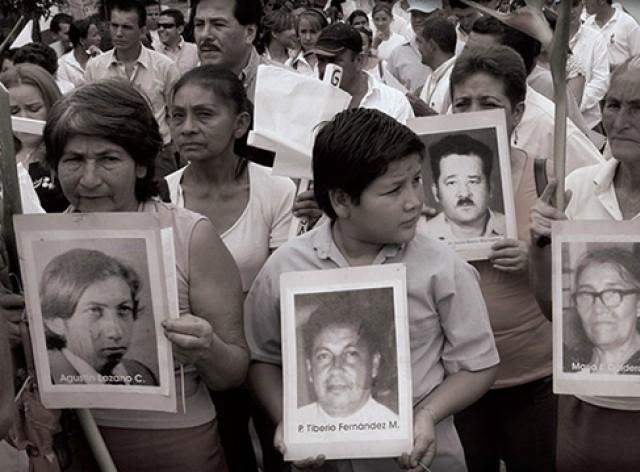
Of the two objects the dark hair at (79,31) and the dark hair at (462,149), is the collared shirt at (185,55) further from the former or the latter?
the dark hair at (462,149)

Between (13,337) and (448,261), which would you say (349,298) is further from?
(13,337)

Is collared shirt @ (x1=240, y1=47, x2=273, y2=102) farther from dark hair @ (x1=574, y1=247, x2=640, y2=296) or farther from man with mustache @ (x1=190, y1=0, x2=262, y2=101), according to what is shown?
dark hair @ (x1=574, y1=247, x2=640, y2=296)

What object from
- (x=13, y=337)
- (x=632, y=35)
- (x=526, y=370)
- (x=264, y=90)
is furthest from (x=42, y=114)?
(x=632, y=35)

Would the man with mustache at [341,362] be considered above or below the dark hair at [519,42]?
below

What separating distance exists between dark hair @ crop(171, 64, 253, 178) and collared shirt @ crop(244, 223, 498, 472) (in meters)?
0.92

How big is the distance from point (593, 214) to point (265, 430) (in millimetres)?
1288

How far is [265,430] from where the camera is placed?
3459mm

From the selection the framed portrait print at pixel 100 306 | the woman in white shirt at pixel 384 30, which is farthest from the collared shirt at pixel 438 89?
the woman in white shirt at pixel 384 30

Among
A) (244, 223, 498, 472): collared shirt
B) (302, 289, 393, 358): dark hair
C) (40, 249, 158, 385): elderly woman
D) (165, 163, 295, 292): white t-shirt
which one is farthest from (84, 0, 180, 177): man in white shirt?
(302, 289, 393, 358): dark hair

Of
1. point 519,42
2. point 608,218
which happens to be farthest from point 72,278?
point 519,42

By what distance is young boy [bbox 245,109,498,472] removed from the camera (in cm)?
242

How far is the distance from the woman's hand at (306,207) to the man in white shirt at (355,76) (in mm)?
1447

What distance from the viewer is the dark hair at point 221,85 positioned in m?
3.35

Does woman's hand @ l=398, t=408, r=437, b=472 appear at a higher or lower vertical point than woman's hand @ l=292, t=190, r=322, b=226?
lower
